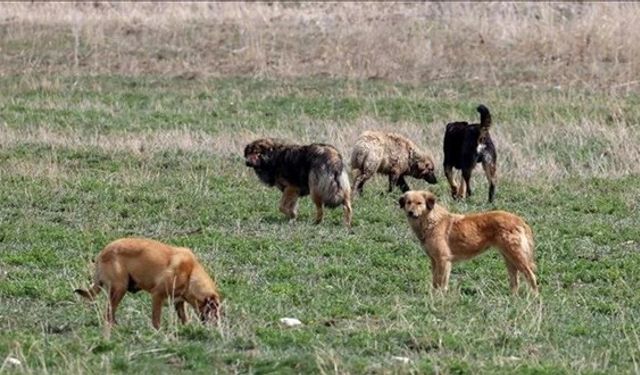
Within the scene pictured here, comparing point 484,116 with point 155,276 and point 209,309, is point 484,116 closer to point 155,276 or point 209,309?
point 209,309

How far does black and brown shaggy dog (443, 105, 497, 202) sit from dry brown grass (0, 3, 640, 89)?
9104mm

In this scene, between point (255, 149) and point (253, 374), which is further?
point (255, 149)

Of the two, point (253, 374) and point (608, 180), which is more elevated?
point (253, 374)

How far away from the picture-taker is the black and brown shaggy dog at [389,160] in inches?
688

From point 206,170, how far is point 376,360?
Result: 932 centimetres

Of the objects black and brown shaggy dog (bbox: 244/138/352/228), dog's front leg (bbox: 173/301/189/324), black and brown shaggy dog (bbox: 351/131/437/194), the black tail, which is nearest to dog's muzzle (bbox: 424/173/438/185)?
black and brown shaggy dog (bbox: 351/131/437/194)

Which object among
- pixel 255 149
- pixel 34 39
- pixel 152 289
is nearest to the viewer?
pixel 152 289

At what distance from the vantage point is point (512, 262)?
12109mm

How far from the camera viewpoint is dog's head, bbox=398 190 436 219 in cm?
1246

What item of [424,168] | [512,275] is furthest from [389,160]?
[512,275]

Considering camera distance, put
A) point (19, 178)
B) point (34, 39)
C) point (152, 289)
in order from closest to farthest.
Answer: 1. point (152, 289)
2. point (19, 178)
3. point (34, 39)

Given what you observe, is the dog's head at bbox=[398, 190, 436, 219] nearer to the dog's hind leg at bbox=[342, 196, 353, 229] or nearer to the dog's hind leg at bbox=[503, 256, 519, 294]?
the dog's hind leg at bbox=[503, 256, 519, 294]

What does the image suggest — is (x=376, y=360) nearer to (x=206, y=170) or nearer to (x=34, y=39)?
(x=206, y=170)

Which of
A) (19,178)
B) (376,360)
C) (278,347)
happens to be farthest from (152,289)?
(19,178)
